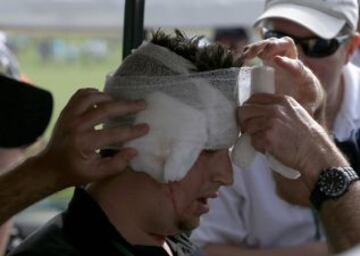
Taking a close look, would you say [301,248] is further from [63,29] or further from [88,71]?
[88,71]

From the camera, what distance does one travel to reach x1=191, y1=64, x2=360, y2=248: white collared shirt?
2838mm

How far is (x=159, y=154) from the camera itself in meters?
1.91

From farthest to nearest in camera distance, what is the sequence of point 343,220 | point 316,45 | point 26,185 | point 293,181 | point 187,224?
point 316,45, point 293,181, point 187,224, point 26,185, point 343,220

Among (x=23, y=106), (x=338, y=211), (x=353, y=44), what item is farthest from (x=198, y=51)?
(x=353, y=44)

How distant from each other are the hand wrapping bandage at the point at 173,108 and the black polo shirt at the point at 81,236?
5.1 inches

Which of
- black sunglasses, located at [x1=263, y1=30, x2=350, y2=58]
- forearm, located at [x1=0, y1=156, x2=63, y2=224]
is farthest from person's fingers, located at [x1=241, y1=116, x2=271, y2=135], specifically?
black sunglasses, located at [x1=263, y1=30, x2=350, y2=58]

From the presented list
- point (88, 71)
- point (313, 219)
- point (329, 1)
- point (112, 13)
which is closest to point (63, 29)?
point (112, 13)

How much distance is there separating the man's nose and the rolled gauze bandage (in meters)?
0.02

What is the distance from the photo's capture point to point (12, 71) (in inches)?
149

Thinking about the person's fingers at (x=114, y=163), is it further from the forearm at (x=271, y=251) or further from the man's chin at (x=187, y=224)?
the forearm at (x=271, y=251)

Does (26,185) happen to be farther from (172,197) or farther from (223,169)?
(223,169)

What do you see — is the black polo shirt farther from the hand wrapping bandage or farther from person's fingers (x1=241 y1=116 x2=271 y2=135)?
person's fingers (x1=241 y1=116 x2=271 y2=135)

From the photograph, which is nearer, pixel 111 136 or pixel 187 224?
pixel 111 136

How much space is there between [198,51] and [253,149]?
233 millimetres
